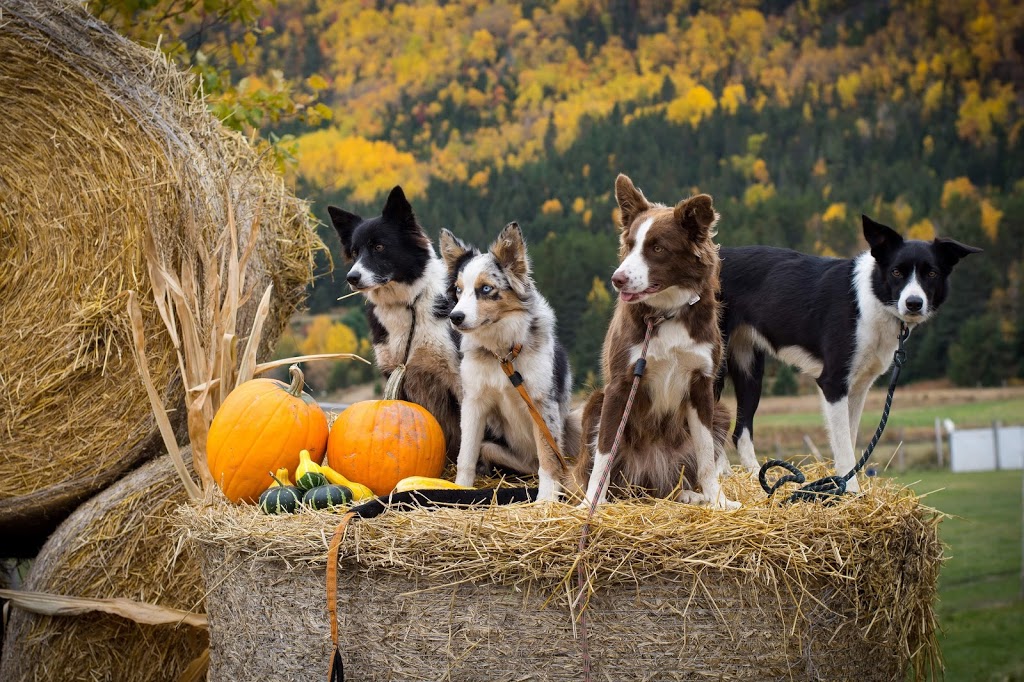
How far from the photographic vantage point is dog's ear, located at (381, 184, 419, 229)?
340 cm

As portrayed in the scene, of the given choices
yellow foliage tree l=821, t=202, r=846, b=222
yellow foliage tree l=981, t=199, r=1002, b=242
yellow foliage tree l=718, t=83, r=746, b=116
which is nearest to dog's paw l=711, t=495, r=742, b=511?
yellow foliage tree l=821, t=202, r=846, b=222

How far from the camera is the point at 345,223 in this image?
11.7ft

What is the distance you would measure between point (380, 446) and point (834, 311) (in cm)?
166

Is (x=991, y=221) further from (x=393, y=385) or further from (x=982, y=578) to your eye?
(x=393, y=385)

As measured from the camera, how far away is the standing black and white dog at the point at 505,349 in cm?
288

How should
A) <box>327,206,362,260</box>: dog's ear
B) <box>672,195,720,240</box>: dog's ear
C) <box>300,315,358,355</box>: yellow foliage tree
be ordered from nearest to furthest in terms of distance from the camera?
<box>672,195,720,240</box>: dog's ear → <box>327,206,362,260</box>: dog's ear → <box>300,315,358,355</box>: yellow foliage tree

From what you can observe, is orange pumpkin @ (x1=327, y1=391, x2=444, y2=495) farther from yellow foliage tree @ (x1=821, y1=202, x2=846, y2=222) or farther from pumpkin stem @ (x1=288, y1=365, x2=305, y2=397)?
yellow foliage tree @ (x1=821, y1=202, x2=846, y2=222)

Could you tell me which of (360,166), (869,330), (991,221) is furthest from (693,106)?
(869,330)

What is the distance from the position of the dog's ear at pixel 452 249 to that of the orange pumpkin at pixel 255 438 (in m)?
0.65

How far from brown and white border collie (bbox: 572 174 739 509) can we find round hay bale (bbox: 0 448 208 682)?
1621 mm

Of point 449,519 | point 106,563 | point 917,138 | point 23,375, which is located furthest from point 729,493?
→ point 917,138

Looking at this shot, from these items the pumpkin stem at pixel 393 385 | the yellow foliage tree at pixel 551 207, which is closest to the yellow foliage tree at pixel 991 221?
the yellow foliage tree at pixel 551 207

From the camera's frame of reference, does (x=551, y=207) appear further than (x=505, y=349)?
Yes

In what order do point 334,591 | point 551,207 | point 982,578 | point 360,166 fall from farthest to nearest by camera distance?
point 360,166, point 551,207, point 982,578, point 334,591
